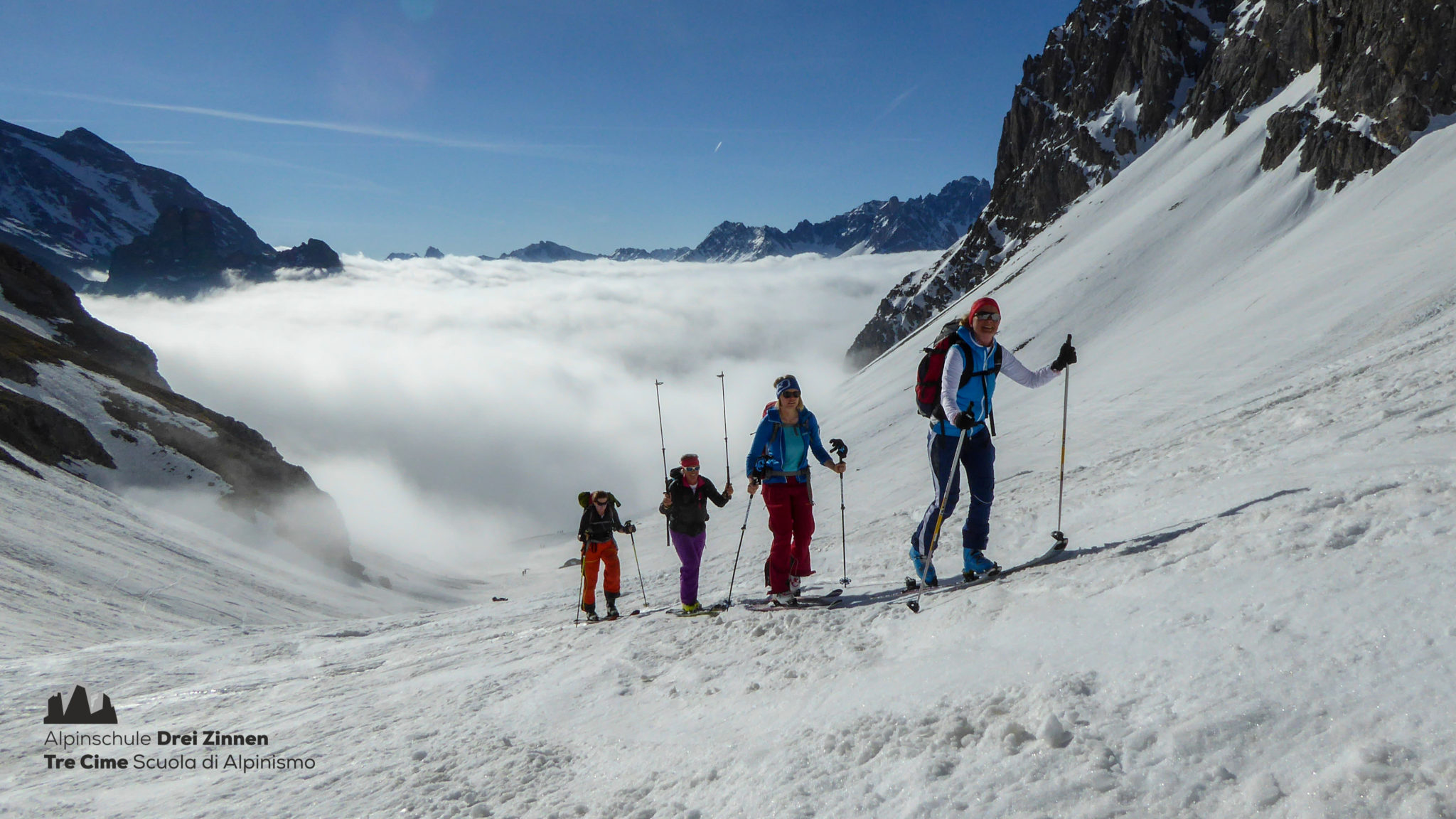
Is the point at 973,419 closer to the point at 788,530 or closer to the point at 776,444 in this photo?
the point at 776,444

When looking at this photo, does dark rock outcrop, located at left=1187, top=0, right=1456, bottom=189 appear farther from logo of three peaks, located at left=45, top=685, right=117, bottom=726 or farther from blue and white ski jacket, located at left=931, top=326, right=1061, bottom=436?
logo of three peaks, located at left=45, top=685, right=117, bottom=726

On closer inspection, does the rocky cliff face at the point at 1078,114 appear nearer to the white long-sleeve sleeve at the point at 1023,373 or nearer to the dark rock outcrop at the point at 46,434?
the white long-sleeve sleeve at the point at 1023,373

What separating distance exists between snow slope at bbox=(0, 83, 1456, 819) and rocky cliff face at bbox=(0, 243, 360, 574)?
51697mm

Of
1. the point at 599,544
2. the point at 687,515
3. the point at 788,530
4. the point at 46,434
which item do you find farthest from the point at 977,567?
the point at 46,434

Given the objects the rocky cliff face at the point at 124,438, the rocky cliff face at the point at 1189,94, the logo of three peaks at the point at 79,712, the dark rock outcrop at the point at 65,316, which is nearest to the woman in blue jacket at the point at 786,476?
the logo of three peaks at the point at 79,712

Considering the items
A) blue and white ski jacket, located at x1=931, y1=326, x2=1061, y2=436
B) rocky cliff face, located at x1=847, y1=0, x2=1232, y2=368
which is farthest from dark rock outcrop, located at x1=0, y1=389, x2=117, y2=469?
rocky cliff face, located at x1=847, y1=0, x2=1232, y2=368

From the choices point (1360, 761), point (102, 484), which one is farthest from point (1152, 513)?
point (102, 484)

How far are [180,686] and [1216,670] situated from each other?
14589 millimetres

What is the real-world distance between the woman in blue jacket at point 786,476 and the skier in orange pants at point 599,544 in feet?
12.9

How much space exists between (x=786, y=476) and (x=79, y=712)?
1050cm

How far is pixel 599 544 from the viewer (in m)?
13.1

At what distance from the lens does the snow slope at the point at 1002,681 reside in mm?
3955

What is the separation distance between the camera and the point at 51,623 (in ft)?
78.6

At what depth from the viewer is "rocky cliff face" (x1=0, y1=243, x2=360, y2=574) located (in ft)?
183
